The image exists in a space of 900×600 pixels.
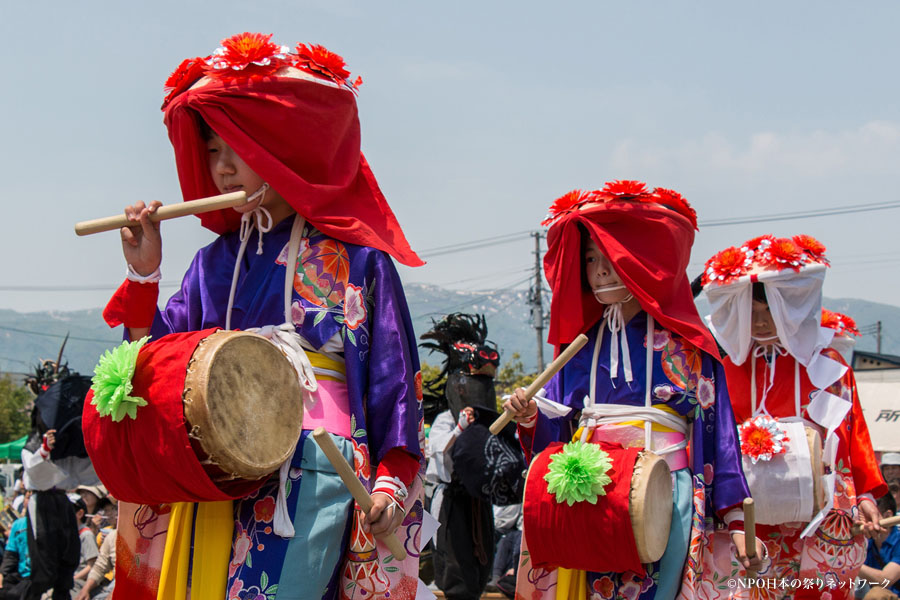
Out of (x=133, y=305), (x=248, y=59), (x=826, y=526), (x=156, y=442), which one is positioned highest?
(x=248, y=59)

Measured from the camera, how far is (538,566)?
4.58 meters

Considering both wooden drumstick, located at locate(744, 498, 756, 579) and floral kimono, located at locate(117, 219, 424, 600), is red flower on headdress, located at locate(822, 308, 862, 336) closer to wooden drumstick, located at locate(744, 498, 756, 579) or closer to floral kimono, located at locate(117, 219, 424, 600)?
wooden drumstick, located at locate(744, 498, 756, 579)

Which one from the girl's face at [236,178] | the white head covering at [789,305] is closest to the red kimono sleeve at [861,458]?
the white head covering at [789,305]

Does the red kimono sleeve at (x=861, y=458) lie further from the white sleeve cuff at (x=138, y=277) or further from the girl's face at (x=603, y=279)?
the white sleeve cuff at (x=138, y=277)

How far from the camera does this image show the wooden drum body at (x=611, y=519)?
4219 mm

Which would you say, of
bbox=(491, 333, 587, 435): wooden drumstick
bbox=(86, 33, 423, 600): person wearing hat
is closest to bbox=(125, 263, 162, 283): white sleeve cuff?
bbox=(86, 33, 423, 600): person wearing hat

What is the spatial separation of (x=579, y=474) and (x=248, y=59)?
198 cm

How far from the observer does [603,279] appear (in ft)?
16.2

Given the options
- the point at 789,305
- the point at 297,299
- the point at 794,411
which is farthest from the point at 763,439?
the point at 297,299

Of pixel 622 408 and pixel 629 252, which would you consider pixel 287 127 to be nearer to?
pixel 629 252

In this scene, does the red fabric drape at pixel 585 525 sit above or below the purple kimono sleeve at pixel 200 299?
below

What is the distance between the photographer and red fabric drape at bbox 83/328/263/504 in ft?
9.75

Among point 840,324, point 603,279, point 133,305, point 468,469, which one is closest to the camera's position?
point 133,305

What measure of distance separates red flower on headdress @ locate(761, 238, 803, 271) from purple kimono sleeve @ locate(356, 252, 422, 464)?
3375 millimetres
